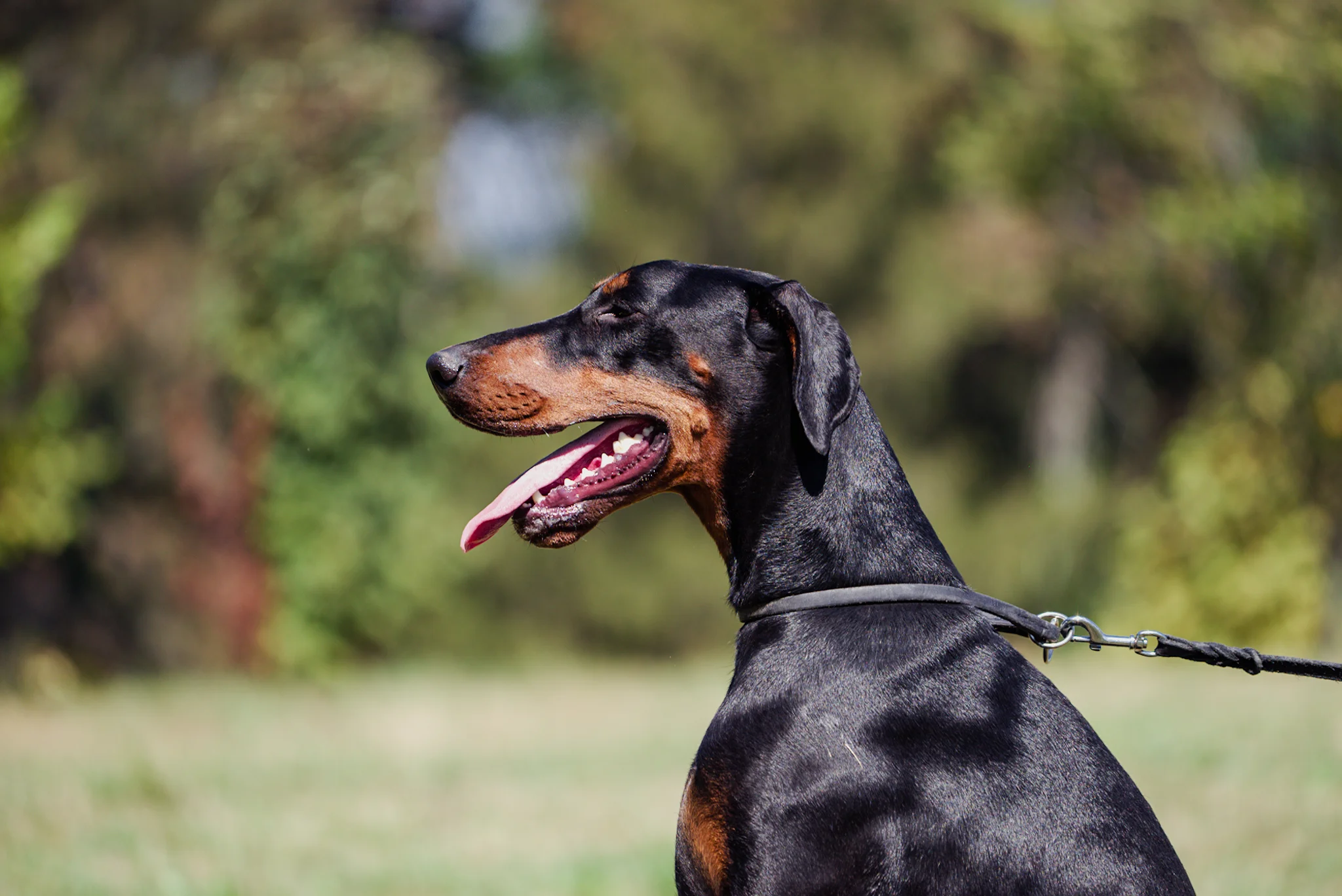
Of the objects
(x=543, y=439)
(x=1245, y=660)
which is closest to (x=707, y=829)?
(x=1245, y=660)

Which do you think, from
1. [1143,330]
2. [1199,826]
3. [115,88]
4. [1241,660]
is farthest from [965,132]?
[1241,660]

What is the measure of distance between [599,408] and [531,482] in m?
0.25

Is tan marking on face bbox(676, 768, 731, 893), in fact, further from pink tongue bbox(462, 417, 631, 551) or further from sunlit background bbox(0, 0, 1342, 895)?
sunlit background bbox(0, 0, 1342, 895)

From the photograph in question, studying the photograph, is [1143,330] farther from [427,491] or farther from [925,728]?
[925,728]

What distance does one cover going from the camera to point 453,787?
787 centimetres

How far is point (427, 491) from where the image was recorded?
15531 millimetres

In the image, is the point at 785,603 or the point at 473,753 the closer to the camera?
the point at 785,603

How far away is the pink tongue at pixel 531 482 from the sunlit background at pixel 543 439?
2.55 metres

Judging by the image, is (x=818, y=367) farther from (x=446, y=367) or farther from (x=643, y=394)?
(x=446, y=367)

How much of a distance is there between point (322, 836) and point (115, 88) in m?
10.7

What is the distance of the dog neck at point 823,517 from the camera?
3031 mm

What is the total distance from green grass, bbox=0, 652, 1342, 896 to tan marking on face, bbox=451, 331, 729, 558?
1.09m

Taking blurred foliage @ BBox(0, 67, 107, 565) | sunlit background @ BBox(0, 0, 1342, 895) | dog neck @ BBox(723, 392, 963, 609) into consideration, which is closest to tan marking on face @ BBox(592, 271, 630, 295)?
dog neck @ BBox(723, 392, 963, 609)

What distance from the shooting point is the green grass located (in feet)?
17.7
